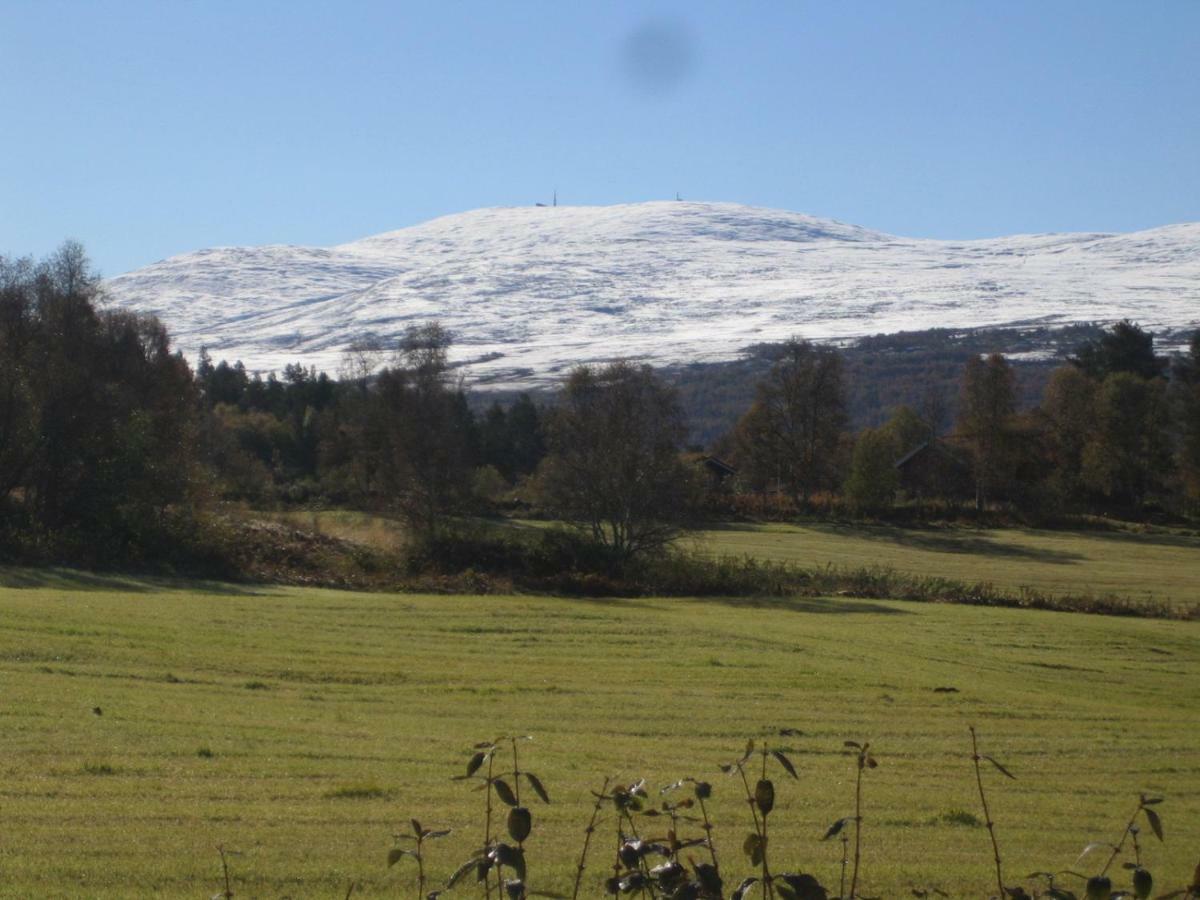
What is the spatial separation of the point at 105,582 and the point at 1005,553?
4945cm

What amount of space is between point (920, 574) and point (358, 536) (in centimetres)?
2495

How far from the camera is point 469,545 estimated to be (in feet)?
163

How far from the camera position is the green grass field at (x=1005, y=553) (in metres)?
56.7

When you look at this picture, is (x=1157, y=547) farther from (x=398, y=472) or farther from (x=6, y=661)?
(x=6, y=661)

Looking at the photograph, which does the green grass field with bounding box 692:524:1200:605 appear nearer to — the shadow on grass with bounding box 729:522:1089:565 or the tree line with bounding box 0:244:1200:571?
the shadow on grass with bounding box 729:522:1089:565

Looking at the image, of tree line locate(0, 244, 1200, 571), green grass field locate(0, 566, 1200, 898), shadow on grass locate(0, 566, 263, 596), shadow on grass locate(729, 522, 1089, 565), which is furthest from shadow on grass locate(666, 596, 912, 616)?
shadow on grass locate(729, 522, 1089, 565)

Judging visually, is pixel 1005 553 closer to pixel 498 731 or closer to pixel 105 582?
pixel 105 582

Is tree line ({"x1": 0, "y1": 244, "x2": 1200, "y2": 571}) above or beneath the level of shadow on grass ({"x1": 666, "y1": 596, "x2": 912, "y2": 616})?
above

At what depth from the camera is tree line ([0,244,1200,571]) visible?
46469 millimetres

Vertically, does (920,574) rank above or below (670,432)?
below

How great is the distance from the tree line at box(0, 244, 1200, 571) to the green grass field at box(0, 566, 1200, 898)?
34.5 feet

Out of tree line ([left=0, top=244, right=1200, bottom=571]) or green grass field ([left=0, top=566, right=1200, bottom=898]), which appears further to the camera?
tree line ([left=0, top=244, right=1200, bottom=571])

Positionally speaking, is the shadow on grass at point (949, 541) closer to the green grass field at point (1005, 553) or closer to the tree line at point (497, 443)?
the green grass field at point (1005, 553)

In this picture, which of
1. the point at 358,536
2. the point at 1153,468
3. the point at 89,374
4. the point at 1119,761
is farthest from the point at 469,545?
the point at 1153,468
